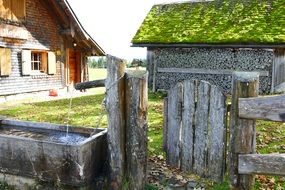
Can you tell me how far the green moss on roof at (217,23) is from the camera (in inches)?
556

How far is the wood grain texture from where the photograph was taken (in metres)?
4.49

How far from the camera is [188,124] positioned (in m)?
4.54

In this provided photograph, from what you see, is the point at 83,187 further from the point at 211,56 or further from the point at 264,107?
the point at 211,56

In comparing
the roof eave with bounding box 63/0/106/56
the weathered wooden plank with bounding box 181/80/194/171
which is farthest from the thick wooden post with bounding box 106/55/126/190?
the roof eave with bounding box 63/0/106/56

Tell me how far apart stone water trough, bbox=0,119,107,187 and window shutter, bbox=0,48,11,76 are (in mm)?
10009

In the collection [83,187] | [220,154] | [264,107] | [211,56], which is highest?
[211,56]

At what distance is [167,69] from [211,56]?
7.54 feet

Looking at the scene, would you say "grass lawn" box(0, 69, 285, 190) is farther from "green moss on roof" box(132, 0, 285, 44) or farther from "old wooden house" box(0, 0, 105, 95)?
"green moss on roof" box(132, 0, 285, 44)

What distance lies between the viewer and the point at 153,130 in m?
7.68

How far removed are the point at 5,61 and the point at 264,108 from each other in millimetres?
12555

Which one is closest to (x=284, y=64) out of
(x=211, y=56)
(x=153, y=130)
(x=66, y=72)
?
(x=211, y=56)

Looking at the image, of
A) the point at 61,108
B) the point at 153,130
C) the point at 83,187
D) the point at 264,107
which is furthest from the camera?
the point at 61,108

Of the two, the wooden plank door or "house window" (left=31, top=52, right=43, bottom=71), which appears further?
"house window" (left=31, top=52, right=43, bottom=71)

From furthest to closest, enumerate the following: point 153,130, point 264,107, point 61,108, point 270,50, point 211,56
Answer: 1. point 211,56
2. point 270,50
3. point 61,108
4. point 153,130
5. point 264,107
